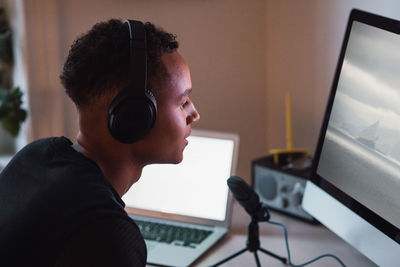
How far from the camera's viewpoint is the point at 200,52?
69.8 inches

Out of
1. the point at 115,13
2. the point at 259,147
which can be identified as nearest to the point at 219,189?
the point at 259,147

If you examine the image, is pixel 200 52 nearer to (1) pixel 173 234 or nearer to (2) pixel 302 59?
(2) pixel 302 59

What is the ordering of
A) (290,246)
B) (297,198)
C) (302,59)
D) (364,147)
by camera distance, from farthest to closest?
1. (302,59)
2. (297,198)
3. (290,246)
4. (364,147)

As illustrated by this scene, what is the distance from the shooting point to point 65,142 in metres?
1.02

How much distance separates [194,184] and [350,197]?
17.4 inches

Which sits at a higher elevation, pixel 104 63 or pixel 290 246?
pixel 104 63

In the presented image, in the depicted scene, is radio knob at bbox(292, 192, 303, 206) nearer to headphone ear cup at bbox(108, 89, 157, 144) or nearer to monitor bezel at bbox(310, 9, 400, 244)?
monitor bezel at bbox(310, 9, 400, 244)

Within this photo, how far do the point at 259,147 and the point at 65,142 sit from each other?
0.99 metres

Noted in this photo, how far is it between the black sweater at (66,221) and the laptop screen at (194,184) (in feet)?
1.88

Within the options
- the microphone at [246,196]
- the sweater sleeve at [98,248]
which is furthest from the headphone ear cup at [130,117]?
the microphone at [246,196]

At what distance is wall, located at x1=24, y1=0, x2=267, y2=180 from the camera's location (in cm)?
165

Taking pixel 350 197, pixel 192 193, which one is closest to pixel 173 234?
pixel 192 193

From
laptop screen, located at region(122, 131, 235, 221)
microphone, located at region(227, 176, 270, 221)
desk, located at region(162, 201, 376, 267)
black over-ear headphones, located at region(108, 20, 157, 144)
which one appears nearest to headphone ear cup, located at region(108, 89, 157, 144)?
black over-ear headphones, located at region(108, 20, 157, 144)

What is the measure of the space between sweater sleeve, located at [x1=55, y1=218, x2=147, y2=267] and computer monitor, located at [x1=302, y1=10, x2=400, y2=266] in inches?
19.7
